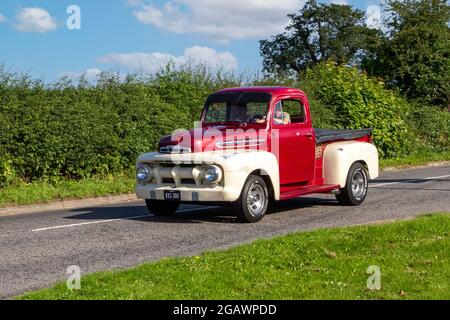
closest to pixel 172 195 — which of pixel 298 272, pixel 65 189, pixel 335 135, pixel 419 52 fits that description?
pixel 335 135

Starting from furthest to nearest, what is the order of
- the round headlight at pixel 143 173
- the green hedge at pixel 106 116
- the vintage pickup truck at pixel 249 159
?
the green hedge at pixel 106 116, the round headlight at pixel 143 173, the vintage pickup truck at pixel 249 159

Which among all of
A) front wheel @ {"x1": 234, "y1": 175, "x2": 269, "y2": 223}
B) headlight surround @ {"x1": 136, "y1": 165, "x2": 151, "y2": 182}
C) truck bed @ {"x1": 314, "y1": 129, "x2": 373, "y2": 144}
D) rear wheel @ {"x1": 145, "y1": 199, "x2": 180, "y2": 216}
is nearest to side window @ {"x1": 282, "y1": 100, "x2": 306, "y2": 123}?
truck bed @ {"x1": 314, "y1": 129, "x2": 373, "y2": 144}

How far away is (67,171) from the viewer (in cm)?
1722

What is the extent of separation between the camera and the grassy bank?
14938mm

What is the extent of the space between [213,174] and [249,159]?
0.63 metres

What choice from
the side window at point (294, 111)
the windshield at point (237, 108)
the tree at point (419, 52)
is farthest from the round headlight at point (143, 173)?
the tree at point (419, 52)

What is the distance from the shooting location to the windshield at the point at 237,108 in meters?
12.5

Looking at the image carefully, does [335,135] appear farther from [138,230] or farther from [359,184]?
[138,230]

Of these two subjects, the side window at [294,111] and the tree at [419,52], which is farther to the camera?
the tree at [419,52]

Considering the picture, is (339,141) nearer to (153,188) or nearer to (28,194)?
(153,188)

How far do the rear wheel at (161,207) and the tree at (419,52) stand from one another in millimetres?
25920

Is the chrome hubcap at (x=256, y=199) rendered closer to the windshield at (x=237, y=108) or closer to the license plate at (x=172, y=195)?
the license plate at (x=172, y=195)

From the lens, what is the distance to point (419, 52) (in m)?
36.4

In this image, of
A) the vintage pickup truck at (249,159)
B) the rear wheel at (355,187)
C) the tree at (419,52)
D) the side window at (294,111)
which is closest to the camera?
the vintage pickup truck at (249,159)
